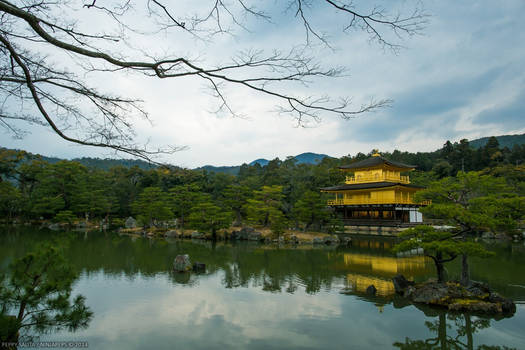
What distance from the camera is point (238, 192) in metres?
19.4

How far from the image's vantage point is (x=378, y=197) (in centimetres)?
2152

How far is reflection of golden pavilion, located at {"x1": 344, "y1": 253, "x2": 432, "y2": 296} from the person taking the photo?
271 inches

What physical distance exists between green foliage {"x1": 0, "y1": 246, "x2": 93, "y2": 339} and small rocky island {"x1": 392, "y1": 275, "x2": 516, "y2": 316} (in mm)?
5271

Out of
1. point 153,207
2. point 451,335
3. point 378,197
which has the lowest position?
point 451,335

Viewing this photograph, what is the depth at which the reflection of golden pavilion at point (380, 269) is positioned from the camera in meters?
6.89

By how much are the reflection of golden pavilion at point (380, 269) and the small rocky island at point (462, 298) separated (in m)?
0.66

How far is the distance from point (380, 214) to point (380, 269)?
1448 cm

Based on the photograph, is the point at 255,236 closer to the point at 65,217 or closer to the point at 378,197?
the point at 378,197

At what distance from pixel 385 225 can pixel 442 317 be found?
49.9 ft

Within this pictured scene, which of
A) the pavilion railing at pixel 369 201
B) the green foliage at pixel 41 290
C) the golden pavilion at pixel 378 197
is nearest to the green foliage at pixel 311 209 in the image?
the golden pavilion at pixel 378 197

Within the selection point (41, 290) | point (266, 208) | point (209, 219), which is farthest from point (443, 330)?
point (209, 219)

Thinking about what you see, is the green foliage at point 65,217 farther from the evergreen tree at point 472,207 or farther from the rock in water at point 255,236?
the evergreen tree at point 472,207

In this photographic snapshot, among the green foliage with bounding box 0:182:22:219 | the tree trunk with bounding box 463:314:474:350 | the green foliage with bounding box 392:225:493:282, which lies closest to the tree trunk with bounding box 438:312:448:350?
the tree trunk with bounding box 463:314:474:350

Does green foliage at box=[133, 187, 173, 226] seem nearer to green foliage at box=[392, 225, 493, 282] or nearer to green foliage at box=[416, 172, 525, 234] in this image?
green foliage at box=[392, 225, 493, 282]
